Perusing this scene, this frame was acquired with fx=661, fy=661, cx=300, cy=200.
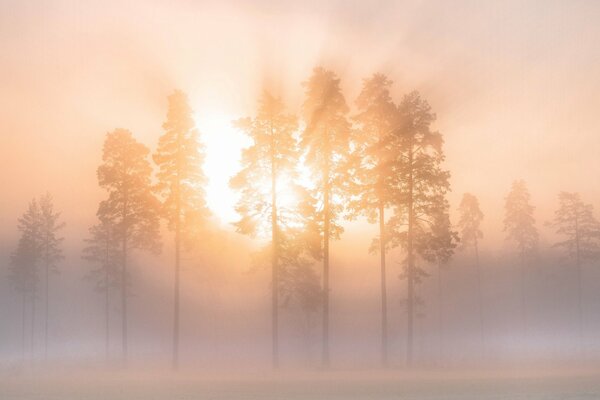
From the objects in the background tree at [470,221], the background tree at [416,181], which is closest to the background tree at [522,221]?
the background tree at [470,221]

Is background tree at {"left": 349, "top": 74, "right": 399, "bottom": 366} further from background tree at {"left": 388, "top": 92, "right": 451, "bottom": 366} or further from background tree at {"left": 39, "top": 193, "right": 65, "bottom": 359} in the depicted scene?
background tree at {"left": 39, "top": 193, "right": 65, "bottom": 359}

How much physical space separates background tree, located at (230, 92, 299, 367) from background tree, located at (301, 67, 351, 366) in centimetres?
112

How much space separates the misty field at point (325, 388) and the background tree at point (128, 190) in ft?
53.1

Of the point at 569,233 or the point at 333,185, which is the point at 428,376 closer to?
the point at 333,185

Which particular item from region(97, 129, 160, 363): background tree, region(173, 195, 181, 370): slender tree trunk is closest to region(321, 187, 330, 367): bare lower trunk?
region(173, 195, 181, 370): slender tree trunk

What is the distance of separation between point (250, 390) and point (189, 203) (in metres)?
19.3

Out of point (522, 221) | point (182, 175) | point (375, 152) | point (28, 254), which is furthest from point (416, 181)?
point (28, 254)

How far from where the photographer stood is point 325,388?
25250mm

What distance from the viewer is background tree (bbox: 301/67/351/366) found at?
38125 mm

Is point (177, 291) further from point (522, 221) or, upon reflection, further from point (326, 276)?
point (522, 221)

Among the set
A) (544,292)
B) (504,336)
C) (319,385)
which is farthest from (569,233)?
(319,385)

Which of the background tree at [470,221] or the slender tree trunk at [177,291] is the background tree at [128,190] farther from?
the background tree at [470,221]

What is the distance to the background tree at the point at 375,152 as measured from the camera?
37844 mm

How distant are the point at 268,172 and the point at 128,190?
12.2 m
